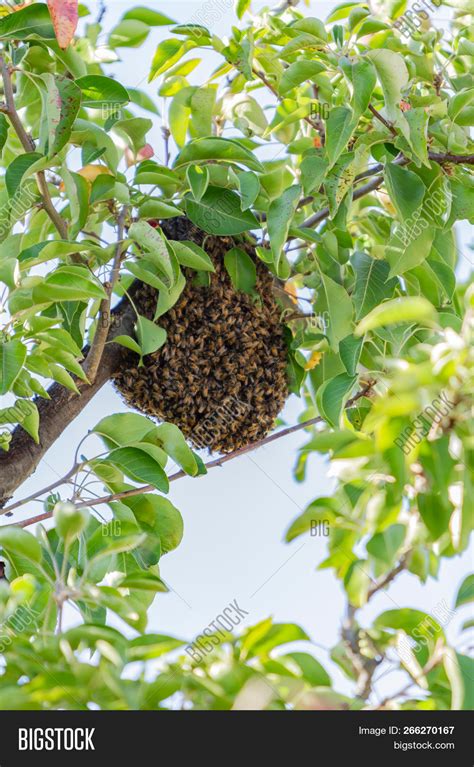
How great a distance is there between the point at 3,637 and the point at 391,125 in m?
0.88

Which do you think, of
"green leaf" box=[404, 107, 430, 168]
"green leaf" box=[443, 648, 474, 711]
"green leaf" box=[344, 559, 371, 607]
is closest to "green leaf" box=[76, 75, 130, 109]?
"green leaf" box=[404, 107, 430, 168]

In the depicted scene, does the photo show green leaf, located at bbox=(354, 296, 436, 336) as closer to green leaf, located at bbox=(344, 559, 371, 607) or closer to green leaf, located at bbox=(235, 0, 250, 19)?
green leaf, located at bbox=(344, 559, 371, 607)

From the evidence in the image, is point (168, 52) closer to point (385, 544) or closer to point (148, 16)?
point (148, 16)

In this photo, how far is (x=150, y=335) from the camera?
1.41m

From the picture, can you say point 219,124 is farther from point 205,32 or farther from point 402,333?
point 402,333

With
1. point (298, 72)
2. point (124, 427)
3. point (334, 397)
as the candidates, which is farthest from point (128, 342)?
point (298, 72)

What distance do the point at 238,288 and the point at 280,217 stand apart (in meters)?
0.25

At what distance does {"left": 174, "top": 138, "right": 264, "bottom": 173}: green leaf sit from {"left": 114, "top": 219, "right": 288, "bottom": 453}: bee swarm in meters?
0.18

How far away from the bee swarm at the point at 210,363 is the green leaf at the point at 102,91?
30cm

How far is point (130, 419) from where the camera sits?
1.34 m

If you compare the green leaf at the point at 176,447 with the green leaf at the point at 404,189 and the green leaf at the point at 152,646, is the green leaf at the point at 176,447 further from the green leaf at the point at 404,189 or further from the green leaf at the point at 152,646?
the green leaf at the point at 152,646

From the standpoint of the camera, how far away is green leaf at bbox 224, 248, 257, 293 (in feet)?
4.97

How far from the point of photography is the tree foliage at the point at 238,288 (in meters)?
0.67
